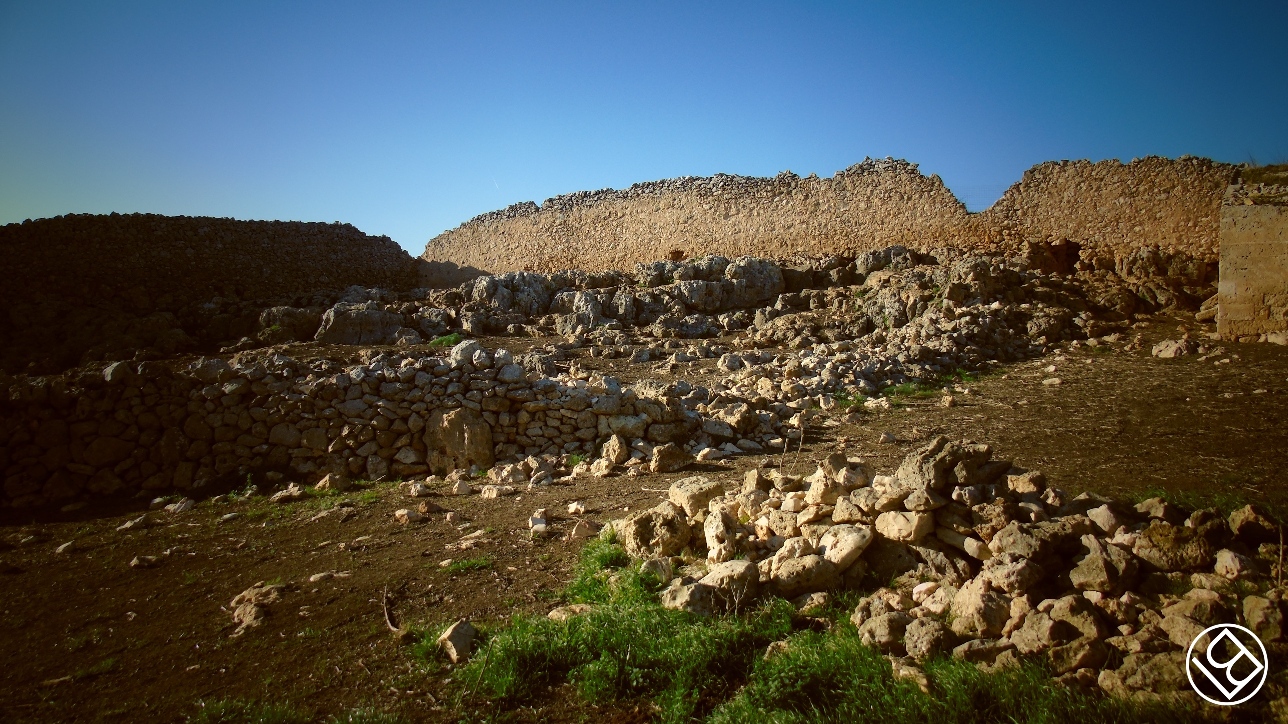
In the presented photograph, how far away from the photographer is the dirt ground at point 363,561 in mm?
3164

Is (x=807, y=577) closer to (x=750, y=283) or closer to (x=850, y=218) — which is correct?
(x=750, y=283)

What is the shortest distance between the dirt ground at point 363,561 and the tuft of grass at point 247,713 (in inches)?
3.1

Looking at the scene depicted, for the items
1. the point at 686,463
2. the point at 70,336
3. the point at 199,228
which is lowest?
the point at 686,463

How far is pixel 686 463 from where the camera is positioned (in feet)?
22.2

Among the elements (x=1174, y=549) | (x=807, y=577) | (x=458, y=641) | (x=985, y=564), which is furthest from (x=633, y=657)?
(x=1174, y=549)

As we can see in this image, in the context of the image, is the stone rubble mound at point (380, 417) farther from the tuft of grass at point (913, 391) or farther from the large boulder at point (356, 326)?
the large boulder at point (356, 326)

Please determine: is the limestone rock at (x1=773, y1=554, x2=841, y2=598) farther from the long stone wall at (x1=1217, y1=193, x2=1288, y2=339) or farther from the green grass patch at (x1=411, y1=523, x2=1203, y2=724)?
the long stone wall at (x1=1217, y1=193, x2=1288, y2=339)

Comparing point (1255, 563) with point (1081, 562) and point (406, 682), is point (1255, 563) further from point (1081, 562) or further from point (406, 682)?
point (406, 682)

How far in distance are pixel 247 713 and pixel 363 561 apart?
174 centimetres

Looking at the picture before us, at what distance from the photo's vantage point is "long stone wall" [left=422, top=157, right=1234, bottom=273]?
15070 millimetres

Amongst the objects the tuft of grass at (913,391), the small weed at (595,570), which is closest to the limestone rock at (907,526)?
the small weed at (595,570)

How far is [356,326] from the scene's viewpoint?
50.2 ft

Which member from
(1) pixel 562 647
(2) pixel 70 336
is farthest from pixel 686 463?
(2) pixel 70 336

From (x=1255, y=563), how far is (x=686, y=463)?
172 inches
